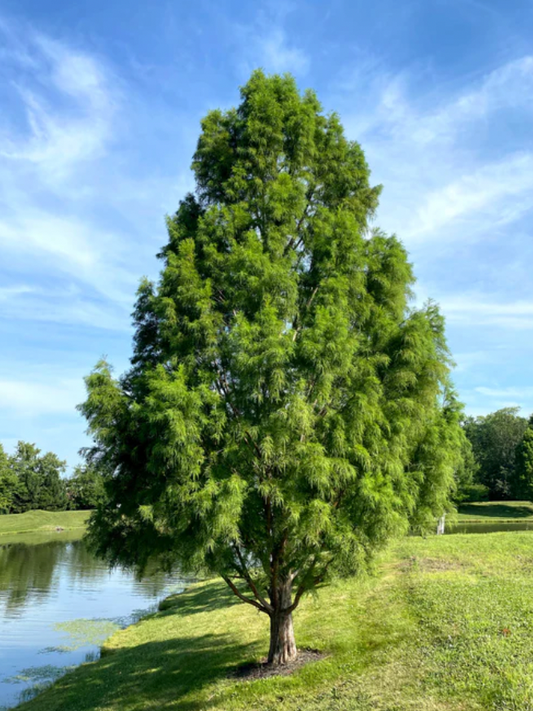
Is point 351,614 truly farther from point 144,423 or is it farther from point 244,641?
point 144,423

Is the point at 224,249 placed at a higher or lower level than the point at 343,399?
higher

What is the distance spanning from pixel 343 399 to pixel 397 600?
6584 millimetres

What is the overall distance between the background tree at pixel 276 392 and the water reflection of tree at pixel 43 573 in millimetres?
19421

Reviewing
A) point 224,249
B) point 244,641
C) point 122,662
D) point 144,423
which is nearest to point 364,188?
point 224,249

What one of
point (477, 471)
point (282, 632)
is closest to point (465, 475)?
point (282, 632)

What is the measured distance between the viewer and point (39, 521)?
74.4m

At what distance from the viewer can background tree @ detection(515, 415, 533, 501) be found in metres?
53.8

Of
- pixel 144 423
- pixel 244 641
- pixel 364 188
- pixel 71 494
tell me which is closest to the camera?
pixel 144 423

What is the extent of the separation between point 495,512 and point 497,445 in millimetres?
21597

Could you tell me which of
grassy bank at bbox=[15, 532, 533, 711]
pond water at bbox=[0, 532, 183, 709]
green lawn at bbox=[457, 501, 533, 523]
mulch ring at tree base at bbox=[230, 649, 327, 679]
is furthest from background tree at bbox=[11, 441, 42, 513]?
mulch ring at tree base at bbox=[230, 649, 327, 679]

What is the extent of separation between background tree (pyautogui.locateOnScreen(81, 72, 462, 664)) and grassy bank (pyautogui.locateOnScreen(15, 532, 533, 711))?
163cm

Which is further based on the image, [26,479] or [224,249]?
[26,479]

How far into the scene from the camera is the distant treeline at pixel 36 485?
270 feet

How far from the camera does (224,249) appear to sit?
438 inches
